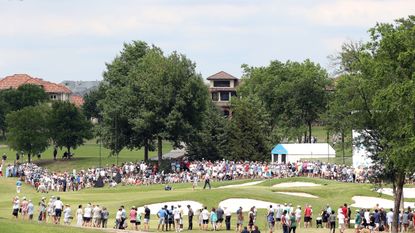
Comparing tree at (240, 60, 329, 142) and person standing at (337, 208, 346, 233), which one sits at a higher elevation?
tree at (240, 60, 329, 142)

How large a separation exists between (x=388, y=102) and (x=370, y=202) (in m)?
20.7

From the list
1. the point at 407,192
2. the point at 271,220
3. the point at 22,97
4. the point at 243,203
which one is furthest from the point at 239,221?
the point at 22,97

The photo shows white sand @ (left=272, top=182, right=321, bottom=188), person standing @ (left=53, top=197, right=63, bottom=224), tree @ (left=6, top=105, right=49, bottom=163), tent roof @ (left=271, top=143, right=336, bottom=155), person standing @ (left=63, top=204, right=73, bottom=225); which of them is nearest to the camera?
person standing @ (left=63, top=204, right=73, bottom=225)

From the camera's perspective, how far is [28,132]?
407 feet

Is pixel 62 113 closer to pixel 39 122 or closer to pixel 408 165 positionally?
pixel 39 122

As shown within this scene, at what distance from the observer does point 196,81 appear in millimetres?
112000

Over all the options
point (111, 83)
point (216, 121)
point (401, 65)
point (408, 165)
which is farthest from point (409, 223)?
point (111, 83)

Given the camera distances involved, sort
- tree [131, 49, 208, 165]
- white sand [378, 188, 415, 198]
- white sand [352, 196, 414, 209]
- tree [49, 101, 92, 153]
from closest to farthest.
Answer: white sand [352, 196, 414, 209] < white sand [378, 188, 415, 198] < tree [131, 49, 208, 165] < tree [49, 101, 92, 153]

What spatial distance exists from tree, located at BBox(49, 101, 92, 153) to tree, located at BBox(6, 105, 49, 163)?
7.72 feet

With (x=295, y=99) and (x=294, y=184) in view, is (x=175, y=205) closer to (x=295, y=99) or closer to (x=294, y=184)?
(x=294, y=184)

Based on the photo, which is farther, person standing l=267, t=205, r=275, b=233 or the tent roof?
the tent roof

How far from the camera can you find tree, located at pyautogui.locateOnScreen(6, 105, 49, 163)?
12375 centimetres

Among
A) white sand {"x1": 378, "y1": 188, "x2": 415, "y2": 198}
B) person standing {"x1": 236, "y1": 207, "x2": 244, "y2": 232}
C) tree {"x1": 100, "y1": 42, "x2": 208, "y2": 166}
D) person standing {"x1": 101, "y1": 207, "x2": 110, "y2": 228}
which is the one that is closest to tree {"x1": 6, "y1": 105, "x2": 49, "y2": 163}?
tree {"x1": 100, "y1": 42, "x2": 208, "y2": 166}

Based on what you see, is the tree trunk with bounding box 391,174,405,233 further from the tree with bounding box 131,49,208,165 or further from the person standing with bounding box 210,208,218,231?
the tree with bounding box 131,49,208,165
